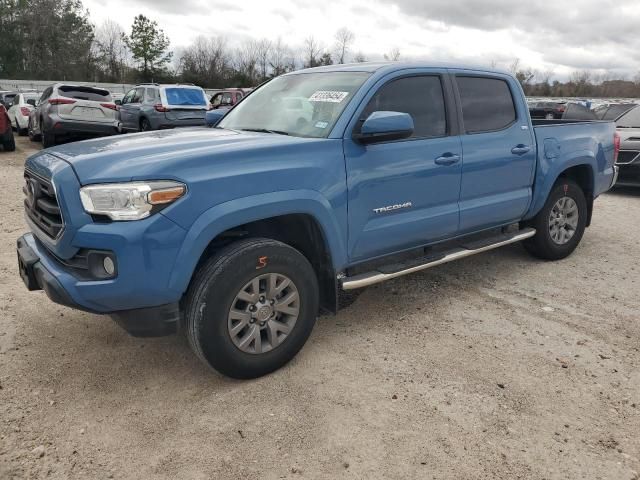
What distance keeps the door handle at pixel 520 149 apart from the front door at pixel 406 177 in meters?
0.77

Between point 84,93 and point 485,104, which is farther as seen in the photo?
point 84,93

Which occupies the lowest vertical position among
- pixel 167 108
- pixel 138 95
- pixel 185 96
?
pixel 167 108

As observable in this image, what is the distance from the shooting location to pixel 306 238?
3.39 metres

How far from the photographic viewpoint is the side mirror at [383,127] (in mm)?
3260

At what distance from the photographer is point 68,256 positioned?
2773 millimetres

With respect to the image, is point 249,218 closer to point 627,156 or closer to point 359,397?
point 359,397

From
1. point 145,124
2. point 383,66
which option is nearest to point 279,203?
point 383,66

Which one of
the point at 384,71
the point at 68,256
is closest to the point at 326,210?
the point at 384,71

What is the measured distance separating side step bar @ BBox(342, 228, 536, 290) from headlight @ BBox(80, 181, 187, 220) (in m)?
1.35

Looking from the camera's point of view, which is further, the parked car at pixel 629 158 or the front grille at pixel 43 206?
the parked car at pixel 629 158

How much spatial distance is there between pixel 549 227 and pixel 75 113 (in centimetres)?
1080

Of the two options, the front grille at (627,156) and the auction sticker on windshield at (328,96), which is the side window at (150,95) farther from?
the auction sticker on windshield at (328,96)

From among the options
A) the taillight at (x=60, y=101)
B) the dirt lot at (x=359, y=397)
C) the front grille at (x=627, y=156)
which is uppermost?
the taillight at (x=60, y=101)

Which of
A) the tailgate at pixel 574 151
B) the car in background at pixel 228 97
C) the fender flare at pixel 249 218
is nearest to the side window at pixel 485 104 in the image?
the tailgate at pixel 574 151
